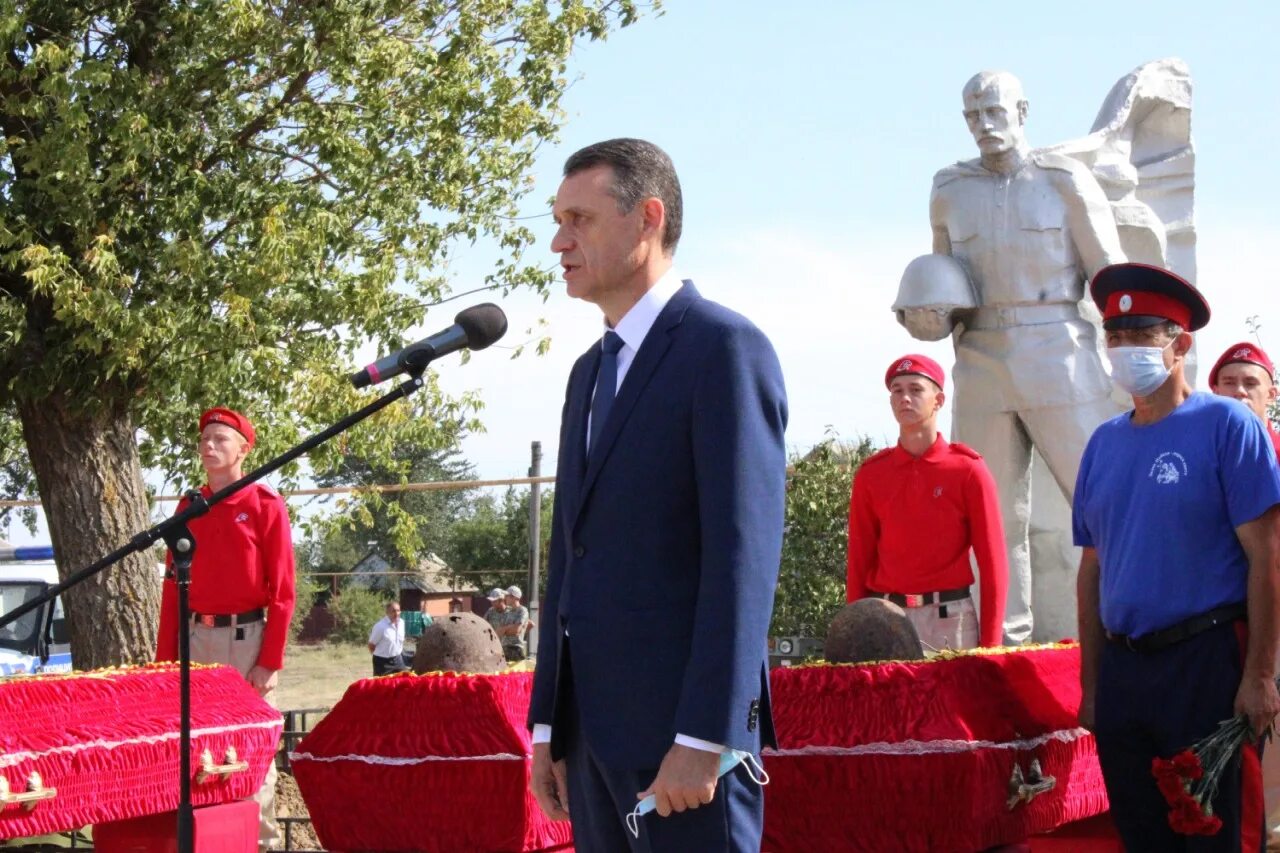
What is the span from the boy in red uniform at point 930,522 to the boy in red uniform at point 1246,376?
86 cm

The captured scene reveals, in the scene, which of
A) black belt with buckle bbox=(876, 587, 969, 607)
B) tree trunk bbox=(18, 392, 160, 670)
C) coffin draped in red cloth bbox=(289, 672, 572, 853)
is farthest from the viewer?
tree trunk bbox=(18, 392, 160, 670)

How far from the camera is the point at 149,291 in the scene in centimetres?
1114

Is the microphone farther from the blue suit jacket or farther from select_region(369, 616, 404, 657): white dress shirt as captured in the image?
select_region(369, 616, 404, 657): white dress shirt

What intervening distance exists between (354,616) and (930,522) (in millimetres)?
31125

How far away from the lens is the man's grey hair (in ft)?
9.78

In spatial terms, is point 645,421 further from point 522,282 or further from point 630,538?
point 522,282

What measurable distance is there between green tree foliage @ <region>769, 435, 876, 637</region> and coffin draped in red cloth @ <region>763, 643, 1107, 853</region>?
7.73 m

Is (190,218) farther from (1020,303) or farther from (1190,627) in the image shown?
(1190,627)

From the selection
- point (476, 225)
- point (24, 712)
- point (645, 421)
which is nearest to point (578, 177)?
point (645, 421)

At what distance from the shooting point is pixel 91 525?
37.1 feet

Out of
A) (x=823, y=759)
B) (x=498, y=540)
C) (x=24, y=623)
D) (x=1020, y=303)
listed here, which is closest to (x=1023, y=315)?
(x=1020, y=303)

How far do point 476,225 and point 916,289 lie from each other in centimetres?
636

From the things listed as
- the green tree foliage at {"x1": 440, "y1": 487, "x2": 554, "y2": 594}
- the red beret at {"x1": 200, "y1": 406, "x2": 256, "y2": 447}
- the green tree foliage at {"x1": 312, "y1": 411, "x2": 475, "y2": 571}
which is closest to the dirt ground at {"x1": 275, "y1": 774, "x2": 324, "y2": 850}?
the red beret at {"x1": 200, "y1": 406, "x2": 256, "y2": 447}

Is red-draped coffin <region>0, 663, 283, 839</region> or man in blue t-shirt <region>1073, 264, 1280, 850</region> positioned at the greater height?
man in blue t-shirt <region>1073, 264, 1280, 850</region>
